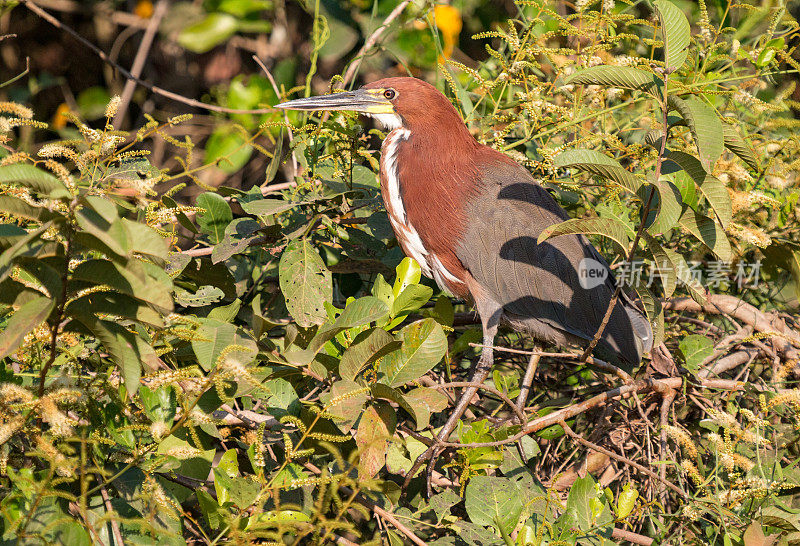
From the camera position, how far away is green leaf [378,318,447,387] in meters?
1.44

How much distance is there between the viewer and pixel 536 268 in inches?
89.0

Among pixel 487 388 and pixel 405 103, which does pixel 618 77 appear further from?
pixel 405 103

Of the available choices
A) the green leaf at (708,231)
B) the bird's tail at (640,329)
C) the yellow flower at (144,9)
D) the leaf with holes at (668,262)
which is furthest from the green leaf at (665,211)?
the yellow flower at (144,9)

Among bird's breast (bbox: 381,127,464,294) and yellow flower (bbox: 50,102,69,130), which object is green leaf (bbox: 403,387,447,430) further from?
yellow flower (bbox: 50,102,69,130)

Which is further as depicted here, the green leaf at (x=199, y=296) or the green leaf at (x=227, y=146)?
the green leaf at (x=227, y=146)

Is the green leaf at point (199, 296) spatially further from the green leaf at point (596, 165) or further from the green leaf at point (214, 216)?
the green leaf at point (596, 165)

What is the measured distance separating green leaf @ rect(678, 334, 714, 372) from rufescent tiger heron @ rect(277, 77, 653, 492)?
0.17 meters

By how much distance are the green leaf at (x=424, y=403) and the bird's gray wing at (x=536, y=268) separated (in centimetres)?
75

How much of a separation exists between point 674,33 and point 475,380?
3.39ft

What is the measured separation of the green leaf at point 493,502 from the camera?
1.36 metres

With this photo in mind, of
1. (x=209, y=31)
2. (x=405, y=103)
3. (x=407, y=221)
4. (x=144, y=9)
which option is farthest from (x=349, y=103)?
(x=144, y=9)

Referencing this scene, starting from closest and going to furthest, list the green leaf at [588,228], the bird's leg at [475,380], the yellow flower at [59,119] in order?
the green leaf at [588,228] < the bird's leg at [475,380] < the yellow flower at [59,119]

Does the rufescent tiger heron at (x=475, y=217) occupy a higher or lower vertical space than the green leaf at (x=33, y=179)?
lower

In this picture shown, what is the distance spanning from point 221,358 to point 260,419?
1.62 ft
